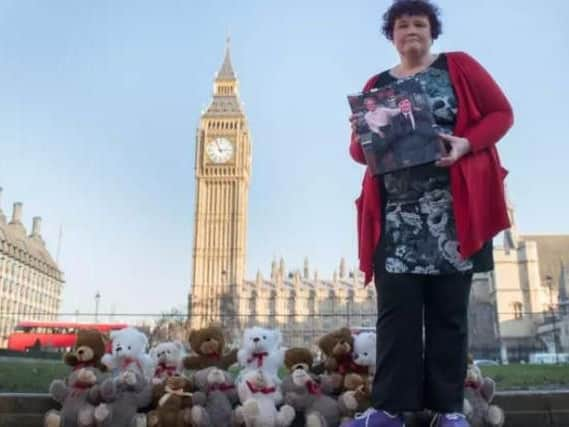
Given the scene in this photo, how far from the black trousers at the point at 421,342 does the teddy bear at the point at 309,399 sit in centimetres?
117

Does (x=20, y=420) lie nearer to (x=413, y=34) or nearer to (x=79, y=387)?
(x=79, y=387)

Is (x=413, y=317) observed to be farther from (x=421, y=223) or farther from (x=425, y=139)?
(x=425, y=139)

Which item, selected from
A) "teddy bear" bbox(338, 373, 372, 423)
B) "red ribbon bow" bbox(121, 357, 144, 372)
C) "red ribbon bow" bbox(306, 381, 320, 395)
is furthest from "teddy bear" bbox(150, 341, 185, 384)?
"teddy bear" bbox(338, 373, 372, 423)

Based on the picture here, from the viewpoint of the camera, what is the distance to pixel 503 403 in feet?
11.5

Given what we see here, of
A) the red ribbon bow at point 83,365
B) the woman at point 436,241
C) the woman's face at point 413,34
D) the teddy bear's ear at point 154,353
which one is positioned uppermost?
the woman's face at point 413,34

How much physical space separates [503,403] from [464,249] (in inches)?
78.4

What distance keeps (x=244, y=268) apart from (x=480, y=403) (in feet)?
169

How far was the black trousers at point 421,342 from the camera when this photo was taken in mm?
→ 2002

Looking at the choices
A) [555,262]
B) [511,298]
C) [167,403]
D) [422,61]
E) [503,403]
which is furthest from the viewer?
[555,262]

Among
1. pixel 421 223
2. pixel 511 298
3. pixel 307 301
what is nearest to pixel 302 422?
pixel 421 223

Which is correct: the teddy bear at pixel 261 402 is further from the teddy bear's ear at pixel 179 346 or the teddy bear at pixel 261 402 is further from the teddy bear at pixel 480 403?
the teddy bear at pixel 480 403

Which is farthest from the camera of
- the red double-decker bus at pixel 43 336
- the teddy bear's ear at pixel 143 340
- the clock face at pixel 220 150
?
the clock face at pixel 220 150

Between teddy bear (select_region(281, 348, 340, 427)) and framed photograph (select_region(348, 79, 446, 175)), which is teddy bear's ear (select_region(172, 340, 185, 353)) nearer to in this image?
teddy bear (select_region(281, 348, 340, 427))

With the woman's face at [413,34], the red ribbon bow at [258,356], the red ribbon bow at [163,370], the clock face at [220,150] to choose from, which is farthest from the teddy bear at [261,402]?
the clock face at [220,150]
